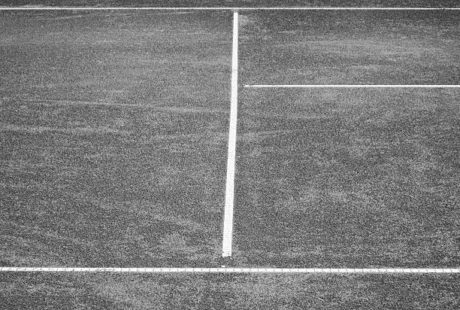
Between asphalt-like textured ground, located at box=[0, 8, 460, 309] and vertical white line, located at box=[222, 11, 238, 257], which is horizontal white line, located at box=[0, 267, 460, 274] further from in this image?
vertical white line, located at box=[222, 11, 238, 257]

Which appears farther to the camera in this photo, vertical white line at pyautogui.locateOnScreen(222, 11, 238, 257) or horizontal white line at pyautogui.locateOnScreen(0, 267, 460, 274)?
vertical white line at pyautogui.locateOnScreen(222, 11, 238, 257)

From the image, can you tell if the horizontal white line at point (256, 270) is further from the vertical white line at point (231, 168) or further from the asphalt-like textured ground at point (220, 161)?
the vertical white line at point (231, 168)

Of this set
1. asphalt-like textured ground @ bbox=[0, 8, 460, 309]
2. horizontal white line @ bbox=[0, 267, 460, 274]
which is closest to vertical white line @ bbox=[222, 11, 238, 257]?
asphalt-like textured ground @ bbox=[0, 8, 460, 309]

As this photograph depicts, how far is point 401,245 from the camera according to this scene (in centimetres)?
748

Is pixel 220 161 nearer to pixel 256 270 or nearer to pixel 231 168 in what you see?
pixel 231 168

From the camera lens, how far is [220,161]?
9.37 metres

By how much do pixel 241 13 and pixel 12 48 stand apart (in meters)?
5.01

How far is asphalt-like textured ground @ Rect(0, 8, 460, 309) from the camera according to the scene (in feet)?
22.6

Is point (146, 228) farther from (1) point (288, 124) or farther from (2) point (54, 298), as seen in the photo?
(1) point (288, 124)

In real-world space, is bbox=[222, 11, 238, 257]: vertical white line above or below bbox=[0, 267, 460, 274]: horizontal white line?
above

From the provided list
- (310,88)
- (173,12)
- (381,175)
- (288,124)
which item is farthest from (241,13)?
(381,175)

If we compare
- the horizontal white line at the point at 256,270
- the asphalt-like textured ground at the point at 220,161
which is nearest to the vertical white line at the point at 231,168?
the asphalt-like textured ground at the point at 220,161

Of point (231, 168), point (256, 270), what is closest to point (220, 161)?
point (231, 168)

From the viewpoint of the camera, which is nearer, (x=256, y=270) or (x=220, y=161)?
(x=256, y=270)
